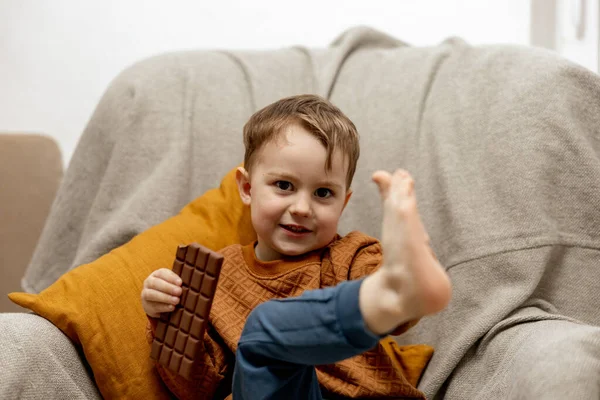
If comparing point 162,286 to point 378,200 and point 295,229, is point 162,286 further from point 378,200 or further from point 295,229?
point 378,200

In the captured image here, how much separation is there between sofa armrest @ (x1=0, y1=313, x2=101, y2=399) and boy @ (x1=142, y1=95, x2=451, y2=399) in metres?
0.15

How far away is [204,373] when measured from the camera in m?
1.16

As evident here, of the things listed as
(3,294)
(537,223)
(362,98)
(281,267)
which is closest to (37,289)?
(3,294)

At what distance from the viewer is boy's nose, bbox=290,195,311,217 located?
114 centimetres

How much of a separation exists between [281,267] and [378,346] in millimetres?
213

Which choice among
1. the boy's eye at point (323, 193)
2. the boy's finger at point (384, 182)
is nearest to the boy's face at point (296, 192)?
the boy's eye at point (323, 193)

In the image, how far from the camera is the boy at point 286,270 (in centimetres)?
95

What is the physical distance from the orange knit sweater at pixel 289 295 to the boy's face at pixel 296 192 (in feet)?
0.12

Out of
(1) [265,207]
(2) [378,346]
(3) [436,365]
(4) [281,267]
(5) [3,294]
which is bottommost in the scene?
(5) [3,294]

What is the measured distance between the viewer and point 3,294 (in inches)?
77.8

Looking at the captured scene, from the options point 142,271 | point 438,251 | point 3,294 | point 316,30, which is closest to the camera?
point 142,271

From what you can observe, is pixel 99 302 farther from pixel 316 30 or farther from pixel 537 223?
pixel 316 30

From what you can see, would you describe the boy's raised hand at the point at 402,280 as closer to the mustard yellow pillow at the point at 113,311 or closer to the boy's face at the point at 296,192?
the boy's face at the point at 296,192

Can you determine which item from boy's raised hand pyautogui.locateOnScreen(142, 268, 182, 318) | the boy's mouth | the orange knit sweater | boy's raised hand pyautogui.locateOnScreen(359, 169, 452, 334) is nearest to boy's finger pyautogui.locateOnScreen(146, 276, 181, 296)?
boy's raised hand pyautogui.locateOnScreen(142, 268, 182, 318)
